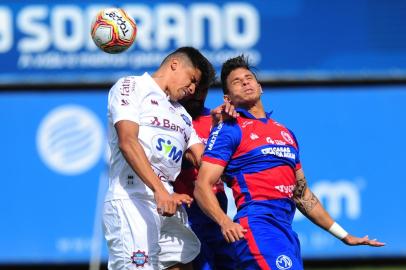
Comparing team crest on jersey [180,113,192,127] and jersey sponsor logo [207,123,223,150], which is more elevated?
team crest on jersey [180,113,192,127]

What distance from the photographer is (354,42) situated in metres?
13.9

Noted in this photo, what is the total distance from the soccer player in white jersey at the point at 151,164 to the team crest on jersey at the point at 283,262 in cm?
72

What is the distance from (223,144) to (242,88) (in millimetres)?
557

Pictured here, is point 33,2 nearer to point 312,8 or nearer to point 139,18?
point 139,18

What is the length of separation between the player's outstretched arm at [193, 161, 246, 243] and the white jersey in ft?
0.88

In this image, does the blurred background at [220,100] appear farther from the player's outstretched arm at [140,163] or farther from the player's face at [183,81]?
the player's outstretched arm at [140,163]

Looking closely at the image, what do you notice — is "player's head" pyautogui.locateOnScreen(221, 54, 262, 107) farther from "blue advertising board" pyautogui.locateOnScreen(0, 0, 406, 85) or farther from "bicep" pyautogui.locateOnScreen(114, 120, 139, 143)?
"blue advertising board" pyautogui.locateOnScreen(0, 0, 406, 85)

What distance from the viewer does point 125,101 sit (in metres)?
6.91

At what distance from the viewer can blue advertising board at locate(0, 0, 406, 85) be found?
13.8 metres

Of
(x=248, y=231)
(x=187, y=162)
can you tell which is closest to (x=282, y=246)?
(x=248, y=231)

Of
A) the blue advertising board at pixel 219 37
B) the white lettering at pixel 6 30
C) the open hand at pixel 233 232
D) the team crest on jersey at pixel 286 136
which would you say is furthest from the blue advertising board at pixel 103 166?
the open hand at pixel 233 232

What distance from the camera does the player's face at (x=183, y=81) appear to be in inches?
287

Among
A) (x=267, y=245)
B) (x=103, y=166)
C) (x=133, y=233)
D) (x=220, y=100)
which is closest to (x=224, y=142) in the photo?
(x=267, y=245)

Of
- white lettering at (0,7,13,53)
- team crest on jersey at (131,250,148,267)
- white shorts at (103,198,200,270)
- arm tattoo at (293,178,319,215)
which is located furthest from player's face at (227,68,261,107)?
white lettering at (0,7,13,53)
